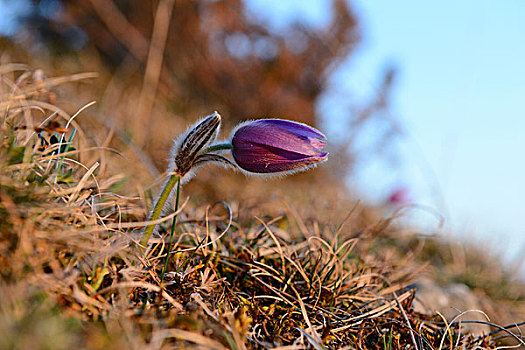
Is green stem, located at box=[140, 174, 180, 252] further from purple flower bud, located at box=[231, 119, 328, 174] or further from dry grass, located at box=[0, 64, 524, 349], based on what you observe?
purple flower bud, located at box=[231, 119, 328, 174]

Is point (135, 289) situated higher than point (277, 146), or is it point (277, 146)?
point (277, 146)

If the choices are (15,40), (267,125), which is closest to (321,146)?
(267,125)

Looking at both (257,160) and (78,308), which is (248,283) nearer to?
(257,160)

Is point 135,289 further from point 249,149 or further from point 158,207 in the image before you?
point 249,149

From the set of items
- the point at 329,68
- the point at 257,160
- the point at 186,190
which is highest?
the point at 257,160

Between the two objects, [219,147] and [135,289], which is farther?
[219,147]

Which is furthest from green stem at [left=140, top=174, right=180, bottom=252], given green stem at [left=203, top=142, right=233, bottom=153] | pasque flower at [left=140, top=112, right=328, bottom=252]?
green stem at [left=203, top=142, right=233, bottom=153]

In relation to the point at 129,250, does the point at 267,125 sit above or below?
above

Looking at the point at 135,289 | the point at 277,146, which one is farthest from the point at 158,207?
the point at 277,146
